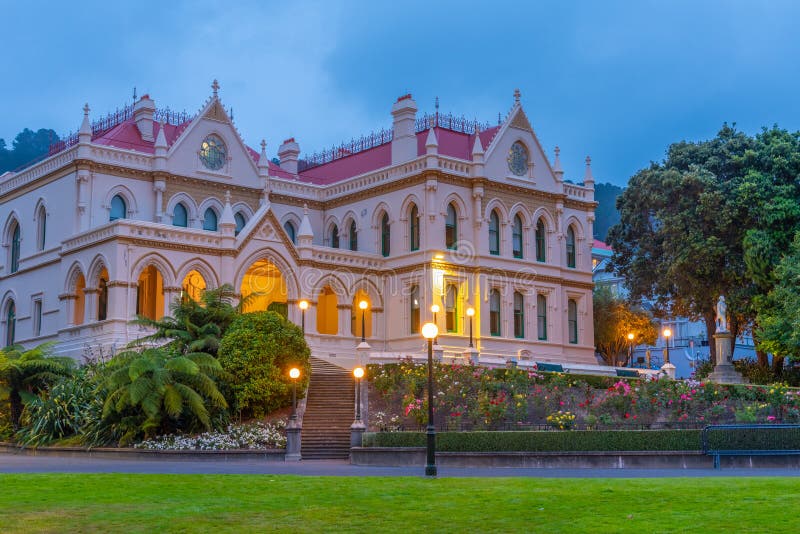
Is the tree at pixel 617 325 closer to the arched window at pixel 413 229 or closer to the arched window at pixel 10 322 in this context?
the arched window at pixel 413 229

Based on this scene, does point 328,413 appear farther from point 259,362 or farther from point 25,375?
point 25,375

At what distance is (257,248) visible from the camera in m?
48.3

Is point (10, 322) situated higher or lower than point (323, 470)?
higher

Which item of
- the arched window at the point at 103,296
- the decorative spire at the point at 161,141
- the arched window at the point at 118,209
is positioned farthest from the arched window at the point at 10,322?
the decorative spire at the point at 161,141

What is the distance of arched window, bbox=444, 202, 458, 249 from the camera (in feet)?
172

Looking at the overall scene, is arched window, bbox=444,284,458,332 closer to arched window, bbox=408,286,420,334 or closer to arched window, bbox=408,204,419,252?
arched window, bbox=408,286,420,334

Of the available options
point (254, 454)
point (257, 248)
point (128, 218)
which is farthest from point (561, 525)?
point (128, 218)

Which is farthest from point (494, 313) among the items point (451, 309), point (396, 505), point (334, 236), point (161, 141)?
point (396, 505)

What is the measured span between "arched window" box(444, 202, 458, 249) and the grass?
31222mm

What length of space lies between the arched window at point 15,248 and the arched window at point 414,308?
59.2 feet

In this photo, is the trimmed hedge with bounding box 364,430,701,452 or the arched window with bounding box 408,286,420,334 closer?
the trimmed hedge with bounding box 364,430,701,452

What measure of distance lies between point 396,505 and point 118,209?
114ft

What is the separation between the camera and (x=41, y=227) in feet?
170

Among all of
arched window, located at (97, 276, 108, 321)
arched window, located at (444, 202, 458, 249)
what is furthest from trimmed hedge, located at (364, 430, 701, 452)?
arched window, located at (444, 202, 458, 249)
